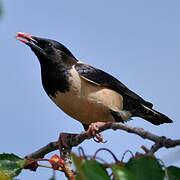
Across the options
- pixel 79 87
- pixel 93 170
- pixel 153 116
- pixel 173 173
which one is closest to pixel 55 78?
pixel 79 87

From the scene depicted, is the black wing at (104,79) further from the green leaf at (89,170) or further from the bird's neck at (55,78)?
the green leaf at (89,170)

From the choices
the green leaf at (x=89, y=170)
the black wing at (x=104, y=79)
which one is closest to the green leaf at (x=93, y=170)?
the green leaf at (x=89, y=170)

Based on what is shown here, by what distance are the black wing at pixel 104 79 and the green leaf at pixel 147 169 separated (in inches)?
166

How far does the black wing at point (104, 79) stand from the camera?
6801mm

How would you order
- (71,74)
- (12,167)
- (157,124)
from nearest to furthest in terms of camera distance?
(12,167), (71,74), (157,124)

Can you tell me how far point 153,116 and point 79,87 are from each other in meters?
2.04

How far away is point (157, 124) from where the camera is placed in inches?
319

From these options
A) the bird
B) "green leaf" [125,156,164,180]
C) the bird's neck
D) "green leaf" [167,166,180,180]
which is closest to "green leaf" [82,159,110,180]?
"green leaf" [125,156,164,180]

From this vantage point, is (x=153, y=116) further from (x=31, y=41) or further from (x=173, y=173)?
(x=173, y=173)

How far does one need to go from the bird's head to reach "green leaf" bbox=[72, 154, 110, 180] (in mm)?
4626

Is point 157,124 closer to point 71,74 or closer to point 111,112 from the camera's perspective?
point 111,112

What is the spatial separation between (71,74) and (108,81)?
745mm

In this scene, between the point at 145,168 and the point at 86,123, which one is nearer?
the point at 145,168

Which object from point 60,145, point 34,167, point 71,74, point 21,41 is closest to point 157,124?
point 71,74
